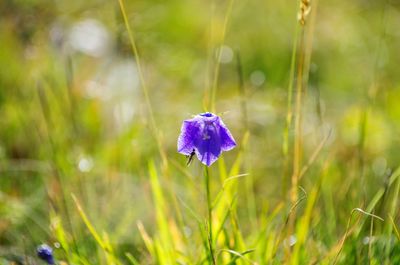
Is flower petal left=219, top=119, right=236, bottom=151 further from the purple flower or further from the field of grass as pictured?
the field of grass

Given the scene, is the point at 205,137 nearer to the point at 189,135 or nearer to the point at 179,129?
the point at 189,135

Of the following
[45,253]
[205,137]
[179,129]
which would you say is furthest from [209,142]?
[179,129]

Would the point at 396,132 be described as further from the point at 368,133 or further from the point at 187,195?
the point at 187,195

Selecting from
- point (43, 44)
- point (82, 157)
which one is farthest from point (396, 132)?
point (43, 44)

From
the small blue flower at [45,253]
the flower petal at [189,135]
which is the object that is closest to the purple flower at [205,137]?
the flower petal at [189,135]

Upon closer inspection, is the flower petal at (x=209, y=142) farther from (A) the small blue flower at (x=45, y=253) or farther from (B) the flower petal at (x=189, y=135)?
(A) the small blue flower at (x=45, y=253)

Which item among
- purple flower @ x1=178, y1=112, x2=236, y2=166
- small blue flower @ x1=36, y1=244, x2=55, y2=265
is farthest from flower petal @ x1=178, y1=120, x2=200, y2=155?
small blue flower @ x1=36, y1=244, x2=55, y2=265
